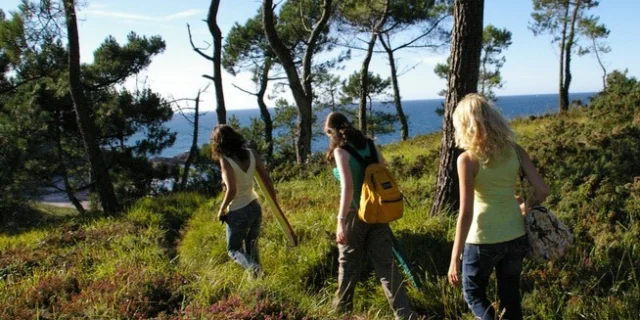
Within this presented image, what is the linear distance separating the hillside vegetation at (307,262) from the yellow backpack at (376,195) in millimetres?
739

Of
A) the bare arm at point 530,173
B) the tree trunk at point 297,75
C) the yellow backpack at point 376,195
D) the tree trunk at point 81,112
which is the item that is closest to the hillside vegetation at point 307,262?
the yellow backpack at point 376,195

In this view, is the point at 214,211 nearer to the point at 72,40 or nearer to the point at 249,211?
the point at 249,211

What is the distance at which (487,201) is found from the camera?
2.95 meters

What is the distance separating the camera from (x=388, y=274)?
12.5ft

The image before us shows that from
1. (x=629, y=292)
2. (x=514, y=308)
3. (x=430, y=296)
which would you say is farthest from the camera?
(x=430, y=296)

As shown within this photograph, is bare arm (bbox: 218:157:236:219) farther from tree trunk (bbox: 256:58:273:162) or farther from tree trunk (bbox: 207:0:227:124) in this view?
tree trunk (bbox: 256:58:273:162)

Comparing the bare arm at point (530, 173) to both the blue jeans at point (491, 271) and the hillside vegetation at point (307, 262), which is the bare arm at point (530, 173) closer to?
the blue jeans at point (491, 271)

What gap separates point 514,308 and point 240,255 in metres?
2.48

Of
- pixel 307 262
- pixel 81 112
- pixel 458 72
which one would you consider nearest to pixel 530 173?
pixel 458 72

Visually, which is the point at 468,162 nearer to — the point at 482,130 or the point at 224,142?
the point at 482,130

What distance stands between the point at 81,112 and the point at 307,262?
22.6 feet

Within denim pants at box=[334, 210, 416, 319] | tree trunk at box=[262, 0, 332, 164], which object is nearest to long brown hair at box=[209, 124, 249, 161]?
denim pants at box=[334, 210, 416, 319]

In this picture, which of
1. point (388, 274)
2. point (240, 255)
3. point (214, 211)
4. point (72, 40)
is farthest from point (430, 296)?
point (72, 40)

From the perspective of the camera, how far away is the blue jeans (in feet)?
9.72
